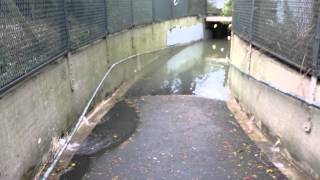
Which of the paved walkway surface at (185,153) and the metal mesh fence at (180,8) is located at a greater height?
the metal mesh fence at (180,8)

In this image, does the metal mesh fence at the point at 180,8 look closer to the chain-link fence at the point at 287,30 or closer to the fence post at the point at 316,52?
the chain-link fence at the point at 287,30

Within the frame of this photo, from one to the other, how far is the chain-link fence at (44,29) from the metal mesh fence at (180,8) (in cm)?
841

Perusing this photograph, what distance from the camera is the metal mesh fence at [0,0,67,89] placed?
418cm

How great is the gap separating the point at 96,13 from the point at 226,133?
3.92 meters

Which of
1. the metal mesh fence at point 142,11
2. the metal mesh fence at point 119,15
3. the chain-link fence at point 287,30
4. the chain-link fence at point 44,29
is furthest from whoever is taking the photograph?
the metal mesh fence at point 142,11

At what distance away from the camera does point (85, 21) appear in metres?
7.61

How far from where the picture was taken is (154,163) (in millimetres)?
5199

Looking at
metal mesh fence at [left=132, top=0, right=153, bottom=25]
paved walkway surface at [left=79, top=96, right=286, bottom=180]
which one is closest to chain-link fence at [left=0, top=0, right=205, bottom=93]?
paved walkway surface at [left=79, top=96, right=286, bottom=180]

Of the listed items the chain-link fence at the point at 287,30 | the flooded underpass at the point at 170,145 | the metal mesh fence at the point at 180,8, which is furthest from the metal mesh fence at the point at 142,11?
the chain-link fence at the point at 287,30

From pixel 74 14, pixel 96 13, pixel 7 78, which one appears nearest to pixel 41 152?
pixel 7 78

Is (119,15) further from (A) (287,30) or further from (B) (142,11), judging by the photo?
(A) (287,30)

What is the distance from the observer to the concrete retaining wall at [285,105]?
15.0ft

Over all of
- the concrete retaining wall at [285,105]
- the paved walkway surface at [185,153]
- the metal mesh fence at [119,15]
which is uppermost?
the metal mesh fence at [119,15]

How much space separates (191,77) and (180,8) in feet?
26.4
